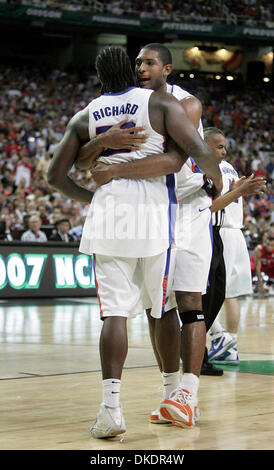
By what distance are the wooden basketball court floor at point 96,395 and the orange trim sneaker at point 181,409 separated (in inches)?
2.4

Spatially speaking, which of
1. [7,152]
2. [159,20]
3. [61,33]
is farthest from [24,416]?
[61,33]

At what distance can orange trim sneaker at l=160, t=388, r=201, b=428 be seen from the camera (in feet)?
13.1

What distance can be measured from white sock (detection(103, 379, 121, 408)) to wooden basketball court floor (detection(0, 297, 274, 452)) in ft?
0.56

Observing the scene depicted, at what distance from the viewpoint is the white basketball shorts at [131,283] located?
12.6 ft

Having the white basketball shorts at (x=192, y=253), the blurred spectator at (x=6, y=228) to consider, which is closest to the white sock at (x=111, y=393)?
the white basketball shorts at (x=192, y=253)

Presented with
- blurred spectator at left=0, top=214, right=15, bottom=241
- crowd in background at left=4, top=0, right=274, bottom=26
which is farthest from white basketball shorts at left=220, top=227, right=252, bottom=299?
crowd in background at left=4, top=0, right=274, bottom=26

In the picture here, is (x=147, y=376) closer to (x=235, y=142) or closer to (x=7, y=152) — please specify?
(x=7, y=152)

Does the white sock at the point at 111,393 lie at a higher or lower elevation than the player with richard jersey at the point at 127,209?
lower

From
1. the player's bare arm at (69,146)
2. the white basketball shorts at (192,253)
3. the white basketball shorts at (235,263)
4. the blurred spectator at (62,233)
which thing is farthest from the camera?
the blurred spectator at (62,233)

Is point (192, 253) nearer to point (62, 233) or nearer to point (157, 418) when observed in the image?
point (157, 418)

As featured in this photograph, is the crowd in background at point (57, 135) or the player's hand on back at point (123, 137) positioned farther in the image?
the crowd in background at point (57, 135)

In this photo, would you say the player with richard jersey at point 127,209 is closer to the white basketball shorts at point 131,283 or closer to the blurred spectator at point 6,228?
the white basketball shorts at point 131,283

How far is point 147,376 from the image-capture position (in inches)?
225
